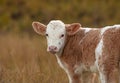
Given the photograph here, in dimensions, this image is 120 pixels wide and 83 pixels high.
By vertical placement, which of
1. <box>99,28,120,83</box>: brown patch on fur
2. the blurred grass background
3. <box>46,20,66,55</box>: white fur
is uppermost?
the blurred grass background

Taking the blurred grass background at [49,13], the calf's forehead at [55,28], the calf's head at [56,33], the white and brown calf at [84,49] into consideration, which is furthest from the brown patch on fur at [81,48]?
the blurred grass background at [49,13]

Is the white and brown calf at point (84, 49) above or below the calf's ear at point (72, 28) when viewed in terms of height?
below

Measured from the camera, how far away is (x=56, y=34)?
8.65m

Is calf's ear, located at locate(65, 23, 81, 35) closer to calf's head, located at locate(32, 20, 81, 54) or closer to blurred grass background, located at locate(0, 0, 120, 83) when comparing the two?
calf's head, located at locate(32, 20, 81, 54)

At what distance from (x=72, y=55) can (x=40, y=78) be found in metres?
0.92

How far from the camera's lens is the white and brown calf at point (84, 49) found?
26.0 feet

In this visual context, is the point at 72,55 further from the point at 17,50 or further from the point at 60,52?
the point at 17,50

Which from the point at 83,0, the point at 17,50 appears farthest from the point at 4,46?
the point at 83,0

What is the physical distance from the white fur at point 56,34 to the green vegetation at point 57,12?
15.0 m

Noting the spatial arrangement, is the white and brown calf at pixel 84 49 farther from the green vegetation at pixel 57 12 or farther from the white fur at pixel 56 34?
the green vegetation at pixel 57 12

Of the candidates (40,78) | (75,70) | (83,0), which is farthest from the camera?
(83,0)

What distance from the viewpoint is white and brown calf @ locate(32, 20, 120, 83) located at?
7934 millimetres

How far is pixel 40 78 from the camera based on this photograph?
9.38m

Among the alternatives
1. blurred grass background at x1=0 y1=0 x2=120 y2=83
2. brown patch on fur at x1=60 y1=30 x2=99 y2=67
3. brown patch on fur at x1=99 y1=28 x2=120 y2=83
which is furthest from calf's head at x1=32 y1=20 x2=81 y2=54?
blurred grass background at x1=0 y1=0 x2=120 y2=83
